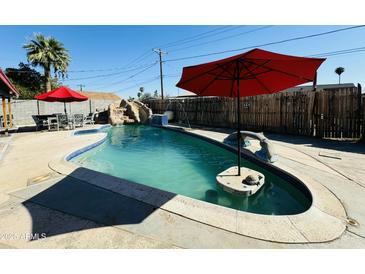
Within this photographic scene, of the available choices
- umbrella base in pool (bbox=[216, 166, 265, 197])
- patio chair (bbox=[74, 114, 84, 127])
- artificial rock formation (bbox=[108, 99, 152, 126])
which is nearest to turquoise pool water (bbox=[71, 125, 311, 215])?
umbrella base in pool (bbox=[216, 166, 265, 197])

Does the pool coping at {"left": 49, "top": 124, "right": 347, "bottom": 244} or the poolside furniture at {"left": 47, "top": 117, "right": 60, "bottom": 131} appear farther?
the poolside furniture at {"left": 47, "top": 117, "right": 60, "bottom": 131}

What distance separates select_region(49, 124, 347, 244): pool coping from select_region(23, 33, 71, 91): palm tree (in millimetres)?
21444

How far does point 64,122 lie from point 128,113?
6.24m

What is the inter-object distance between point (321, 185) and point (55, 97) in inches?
472

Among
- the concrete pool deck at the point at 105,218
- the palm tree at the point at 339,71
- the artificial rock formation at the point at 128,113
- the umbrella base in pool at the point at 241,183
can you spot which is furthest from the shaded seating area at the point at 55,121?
the palm tree at the point at 339,71

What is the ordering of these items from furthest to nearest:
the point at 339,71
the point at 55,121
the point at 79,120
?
the point at 339,71
the point at 79,120
the point at 55,121

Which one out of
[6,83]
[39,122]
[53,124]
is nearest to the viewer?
[6,83]

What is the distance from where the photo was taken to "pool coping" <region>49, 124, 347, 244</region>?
7.27ft

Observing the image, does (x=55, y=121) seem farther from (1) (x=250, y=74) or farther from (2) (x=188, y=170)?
(1) (x=250, y=74)

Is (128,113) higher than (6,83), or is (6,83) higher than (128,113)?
(6,83)

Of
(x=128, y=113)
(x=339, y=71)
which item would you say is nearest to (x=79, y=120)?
(x=128, y=113)

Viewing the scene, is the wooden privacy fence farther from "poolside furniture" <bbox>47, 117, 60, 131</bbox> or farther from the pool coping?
"poolside furniture" <bbox>47, 117, 60, 131</bbox>

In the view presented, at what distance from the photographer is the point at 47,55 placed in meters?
19.6
